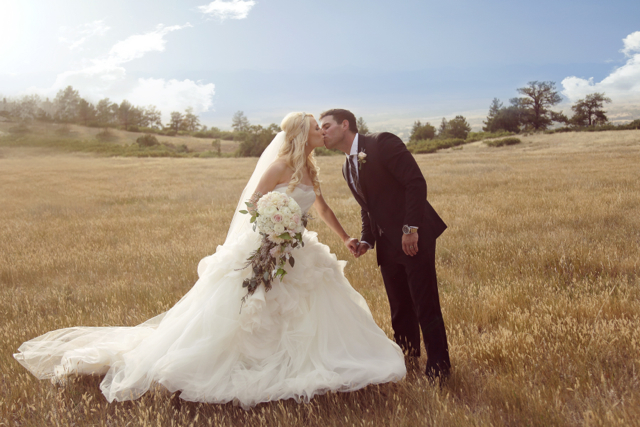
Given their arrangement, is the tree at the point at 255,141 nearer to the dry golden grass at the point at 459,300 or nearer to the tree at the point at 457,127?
the tree at the point at 457,127

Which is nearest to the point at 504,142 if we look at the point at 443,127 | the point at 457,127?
the point at 457,127

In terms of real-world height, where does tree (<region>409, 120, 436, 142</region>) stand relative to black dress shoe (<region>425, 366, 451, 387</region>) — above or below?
above

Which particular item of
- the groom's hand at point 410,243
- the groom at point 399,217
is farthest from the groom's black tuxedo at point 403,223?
the groom's hand at point 410,243

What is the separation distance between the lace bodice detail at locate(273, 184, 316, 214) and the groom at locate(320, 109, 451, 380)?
0.45m

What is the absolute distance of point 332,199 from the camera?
15469 mm

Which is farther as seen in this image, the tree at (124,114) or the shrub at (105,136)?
the tree at (124,114)

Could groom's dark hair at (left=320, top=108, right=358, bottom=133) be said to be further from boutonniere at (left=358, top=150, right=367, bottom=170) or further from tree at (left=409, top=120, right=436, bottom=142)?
tree at (left=409, top=120, right=436, bottom=142)

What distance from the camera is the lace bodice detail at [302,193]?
398cm

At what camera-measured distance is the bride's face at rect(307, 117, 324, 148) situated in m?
4.05

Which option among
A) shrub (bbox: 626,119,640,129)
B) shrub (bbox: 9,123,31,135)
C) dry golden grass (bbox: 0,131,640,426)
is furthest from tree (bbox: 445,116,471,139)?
shrub (bbox: 9,123,31,135)

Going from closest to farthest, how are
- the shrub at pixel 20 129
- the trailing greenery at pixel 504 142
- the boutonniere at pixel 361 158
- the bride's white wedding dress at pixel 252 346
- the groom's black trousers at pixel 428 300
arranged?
the bride's white wedding dress at pixel 252 346
the groom's black trousers at pixel 428 300
the boutonniere at pixel 361 158
the trailing greenery at pixel 504 142
the shrub at pixel 20 129

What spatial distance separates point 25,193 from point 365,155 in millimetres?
22617

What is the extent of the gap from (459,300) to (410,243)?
2212 millimetres

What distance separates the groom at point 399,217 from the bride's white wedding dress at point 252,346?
425 millimetres
